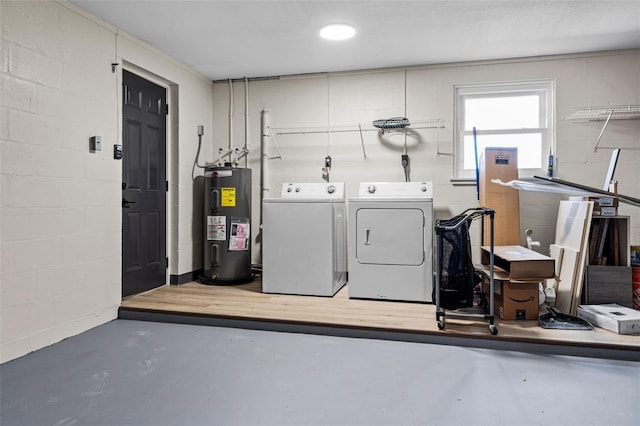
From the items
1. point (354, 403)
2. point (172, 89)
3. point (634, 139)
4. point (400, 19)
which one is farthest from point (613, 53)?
point (172, 89)

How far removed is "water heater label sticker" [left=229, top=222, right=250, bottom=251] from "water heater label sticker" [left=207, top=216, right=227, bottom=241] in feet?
0.26

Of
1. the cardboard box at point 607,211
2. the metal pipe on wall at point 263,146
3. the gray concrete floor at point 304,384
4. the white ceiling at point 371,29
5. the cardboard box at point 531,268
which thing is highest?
the white ceiling at point 371,29

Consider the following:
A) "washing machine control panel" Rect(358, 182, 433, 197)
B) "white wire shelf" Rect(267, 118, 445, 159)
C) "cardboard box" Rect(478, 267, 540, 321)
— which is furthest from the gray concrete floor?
"white wire shelf" Rect(267, 118, 445, 159)

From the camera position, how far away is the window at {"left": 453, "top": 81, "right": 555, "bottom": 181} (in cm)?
392

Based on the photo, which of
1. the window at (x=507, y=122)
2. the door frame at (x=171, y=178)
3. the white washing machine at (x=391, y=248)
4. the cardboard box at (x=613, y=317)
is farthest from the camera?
the door frame at (x=171, y=178)

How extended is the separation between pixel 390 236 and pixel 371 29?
1.69 meters

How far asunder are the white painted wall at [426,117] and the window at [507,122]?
86 millimetres

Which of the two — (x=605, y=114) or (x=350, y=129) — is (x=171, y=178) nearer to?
(x=350, y=129)

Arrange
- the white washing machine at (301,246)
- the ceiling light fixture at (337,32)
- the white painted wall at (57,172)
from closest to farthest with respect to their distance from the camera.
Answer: the white painted wall at (57,172) → the ceiling light fixture at (337,32) → the white washing machine at (301,246)

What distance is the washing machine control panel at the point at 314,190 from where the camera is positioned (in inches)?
164

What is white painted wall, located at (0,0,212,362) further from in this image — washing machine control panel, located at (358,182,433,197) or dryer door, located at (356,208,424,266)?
washing machine control panel, located at (358,182,433,197)

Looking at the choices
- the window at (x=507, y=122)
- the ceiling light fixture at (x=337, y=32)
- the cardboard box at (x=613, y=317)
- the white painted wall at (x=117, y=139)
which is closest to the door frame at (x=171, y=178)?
the white painted wall at (x=117, y=139)

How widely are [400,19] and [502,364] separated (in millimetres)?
2477

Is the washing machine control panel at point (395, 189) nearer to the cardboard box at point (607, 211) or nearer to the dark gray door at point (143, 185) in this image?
the cardboard box at point (607, 211)
